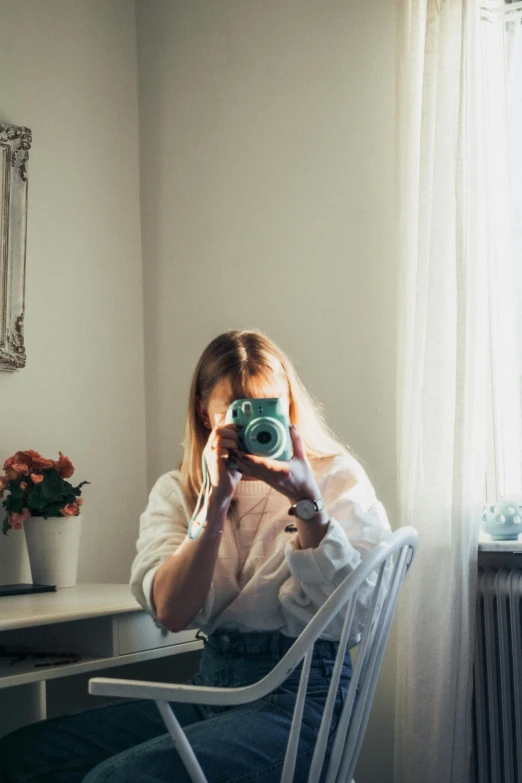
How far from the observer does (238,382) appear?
1517mm

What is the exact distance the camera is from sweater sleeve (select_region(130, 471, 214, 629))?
1452mm

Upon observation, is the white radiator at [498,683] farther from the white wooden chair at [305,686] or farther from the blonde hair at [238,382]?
the white wooden chair at [305,686]

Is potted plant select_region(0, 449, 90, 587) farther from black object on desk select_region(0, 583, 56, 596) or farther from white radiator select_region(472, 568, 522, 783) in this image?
white radiator select_region(472, 568, 522, 783)

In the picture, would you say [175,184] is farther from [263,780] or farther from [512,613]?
[263,780]

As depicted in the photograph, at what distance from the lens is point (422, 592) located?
1.93m

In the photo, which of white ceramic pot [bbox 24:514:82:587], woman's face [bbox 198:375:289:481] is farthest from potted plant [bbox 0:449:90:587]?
woman's face [bbox 198:375:289:481]

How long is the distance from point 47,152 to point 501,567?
155 centimetres

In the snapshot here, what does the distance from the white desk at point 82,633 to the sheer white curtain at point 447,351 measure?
1.68 feet

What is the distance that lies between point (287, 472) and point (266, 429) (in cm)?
7

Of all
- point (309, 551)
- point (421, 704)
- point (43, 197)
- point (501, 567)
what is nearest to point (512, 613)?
point (501, 567)

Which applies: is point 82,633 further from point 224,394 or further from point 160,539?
point 224,394

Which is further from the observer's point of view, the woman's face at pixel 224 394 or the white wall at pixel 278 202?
the white wall at pixel 278 202

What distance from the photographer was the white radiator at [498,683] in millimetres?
1866

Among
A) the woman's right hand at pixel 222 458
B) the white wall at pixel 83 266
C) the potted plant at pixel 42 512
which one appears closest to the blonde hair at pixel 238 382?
the woman's right hand at pixel 222 458
